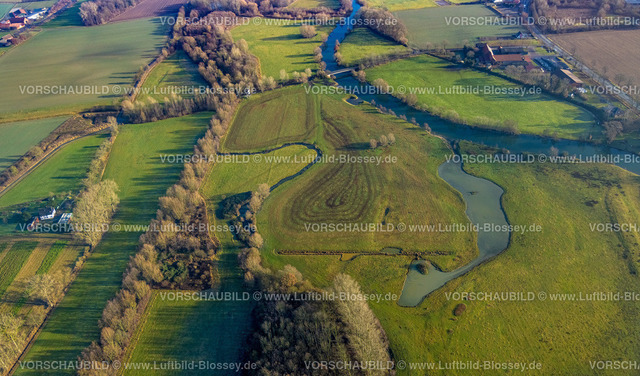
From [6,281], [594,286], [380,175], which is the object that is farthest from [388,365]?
[6,281]

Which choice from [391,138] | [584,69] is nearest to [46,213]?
[391,138]

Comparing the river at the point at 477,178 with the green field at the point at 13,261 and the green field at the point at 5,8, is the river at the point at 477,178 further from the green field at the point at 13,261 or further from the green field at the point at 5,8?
the green field at the point at 5,8

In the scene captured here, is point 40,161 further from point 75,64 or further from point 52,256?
point 75,64

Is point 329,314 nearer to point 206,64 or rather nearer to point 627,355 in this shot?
point 627,355

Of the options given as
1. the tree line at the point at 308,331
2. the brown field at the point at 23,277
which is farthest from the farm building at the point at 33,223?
the tree line at the point at 308,331

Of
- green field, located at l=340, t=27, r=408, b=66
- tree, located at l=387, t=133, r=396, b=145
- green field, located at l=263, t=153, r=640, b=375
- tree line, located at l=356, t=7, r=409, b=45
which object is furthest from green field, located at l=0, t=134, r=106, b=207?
tree line, located at l=356, t=7, r=409, b=45
